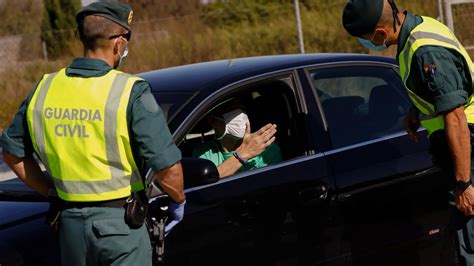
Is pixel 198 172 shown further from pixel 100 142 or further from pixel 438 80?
pixel 438 80

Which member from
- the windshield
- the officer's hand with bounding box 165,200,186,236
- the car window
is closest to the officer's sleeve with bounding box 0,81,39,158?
the officer's hand with bounding box 165,200,186,236

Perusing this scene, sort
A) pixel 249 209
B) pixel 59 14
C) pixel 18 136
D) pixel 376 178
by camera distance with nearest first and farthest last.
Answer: pixel 18 136 → pixel 249 209 → pixel 376 178 → pixel 59 14

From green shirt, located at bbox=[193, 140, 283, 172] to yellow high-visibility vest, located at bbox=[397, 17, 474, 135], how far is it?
38.0 inches

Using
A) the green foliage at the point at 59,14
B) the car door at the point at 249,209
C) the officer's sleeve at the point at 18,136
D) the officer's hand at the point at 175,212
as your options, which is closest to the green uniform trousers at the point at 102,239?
the officer's hand at the point at 175,212

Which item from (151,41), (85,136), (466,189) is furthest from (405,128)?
(151,41)

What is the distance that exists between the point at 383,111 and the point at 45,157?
234 cm

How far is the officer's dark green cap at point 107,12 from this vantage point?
3.87 metres

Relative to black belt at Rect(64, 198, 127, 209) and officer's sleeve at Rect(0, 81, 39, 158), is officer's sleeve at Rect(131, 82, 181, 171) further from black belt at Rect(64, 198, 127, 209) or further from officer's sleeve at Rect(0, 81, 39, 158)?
officer's sleeve at Rect(0, 81, 39, 158)

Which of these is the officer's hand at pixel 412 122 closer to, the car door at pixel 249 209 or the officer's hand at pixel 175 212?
the car door at pixel 249 209

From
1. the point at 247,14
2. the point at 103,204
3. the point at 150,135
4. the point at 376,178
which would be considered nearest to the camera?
the point at 150,135

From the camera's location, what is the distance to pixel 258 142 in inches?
204

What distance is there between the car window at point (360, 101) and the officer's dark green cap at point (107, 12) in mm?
1624

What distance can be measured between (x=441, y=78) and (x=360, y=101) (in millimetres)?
1345

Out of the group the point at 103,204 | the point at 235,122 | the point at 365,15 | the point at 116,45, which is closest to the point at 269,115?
the point at 235,122
